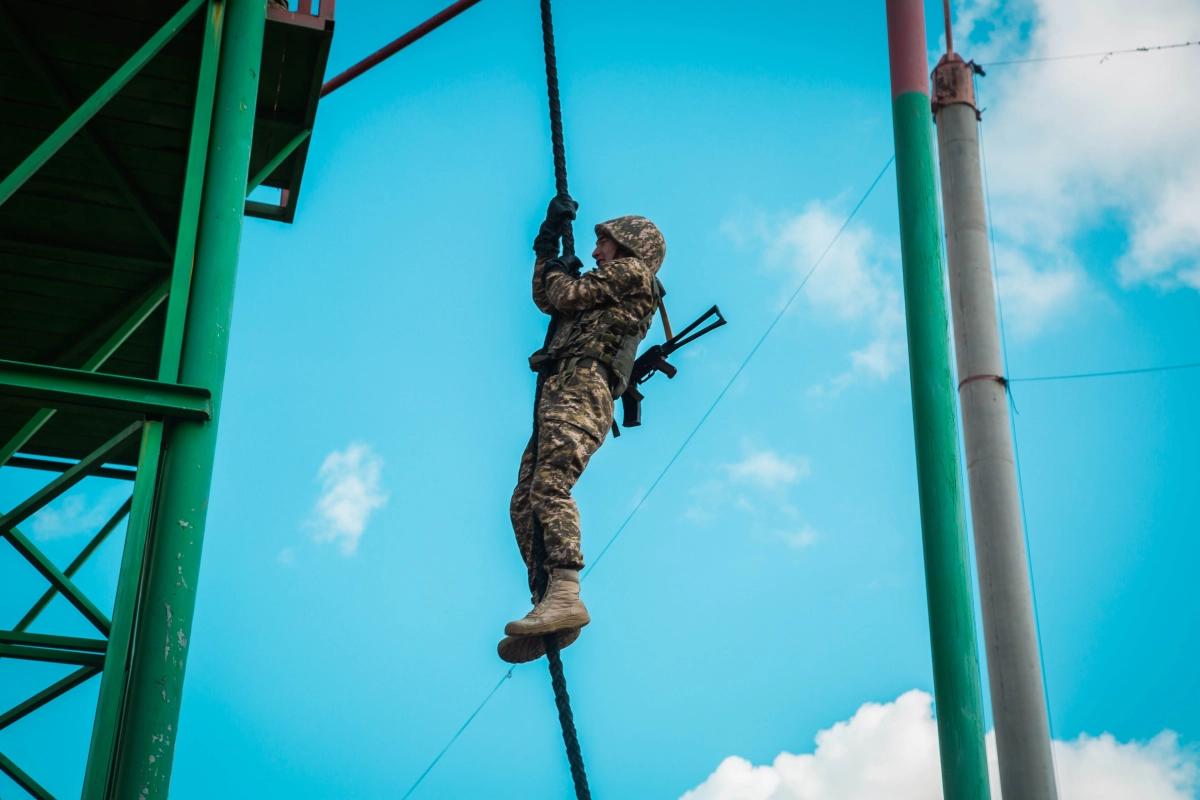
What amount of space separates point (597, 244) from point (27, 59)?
317 centimetres

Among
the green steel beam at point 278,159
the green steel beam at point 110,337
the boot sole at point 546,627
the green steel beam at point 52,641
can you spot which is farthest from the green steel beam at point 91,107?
the green steel beam at point 52,641

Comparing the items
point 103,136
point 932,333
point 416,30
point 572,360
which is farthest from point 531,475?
point 416,30

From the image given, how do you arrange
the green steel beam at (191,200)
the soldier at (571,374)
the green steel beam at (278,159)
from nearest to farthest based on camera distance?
the green steel beam at (191,200)
the soldier at (571,374)
the green steel beam at (278,159)

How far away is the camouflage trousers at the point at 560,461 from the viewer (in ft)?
21.5

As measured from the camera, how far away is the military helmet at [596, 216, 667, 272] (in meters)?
7.24

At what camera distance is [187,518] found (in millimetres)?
4383

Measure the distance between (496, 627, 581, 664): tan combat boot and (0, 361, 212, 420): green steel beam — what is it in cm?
243

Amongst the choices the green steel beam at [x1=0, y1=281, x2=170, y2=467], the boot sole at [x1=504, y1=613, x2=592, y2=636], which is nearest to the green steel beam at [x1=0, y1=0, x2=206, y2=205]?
the green steel beam at [x1=0, y1=281, x2=170, y2=467]

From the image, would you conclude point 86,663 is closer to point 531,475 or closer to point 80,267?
point 80,267

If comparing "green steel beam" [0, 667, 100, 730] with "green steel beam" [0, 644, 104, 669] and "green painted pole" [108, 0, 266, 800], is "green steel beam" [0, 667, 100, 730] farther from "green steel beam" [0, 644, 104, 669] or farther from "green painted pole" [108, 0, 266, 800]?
"green painted pole" [108, 0, 266, 800]

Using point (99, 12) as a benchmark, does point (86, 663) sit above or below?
below

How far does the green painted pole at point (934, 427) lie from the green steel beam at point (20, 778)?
561cm

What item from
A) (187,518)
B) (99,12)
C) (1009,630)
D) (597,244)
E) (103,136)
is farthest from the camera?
(1009,630)

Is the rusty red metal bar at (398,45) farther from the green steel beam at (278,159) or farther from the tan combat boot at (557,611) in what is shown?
the tan combat boot at (557,611)
